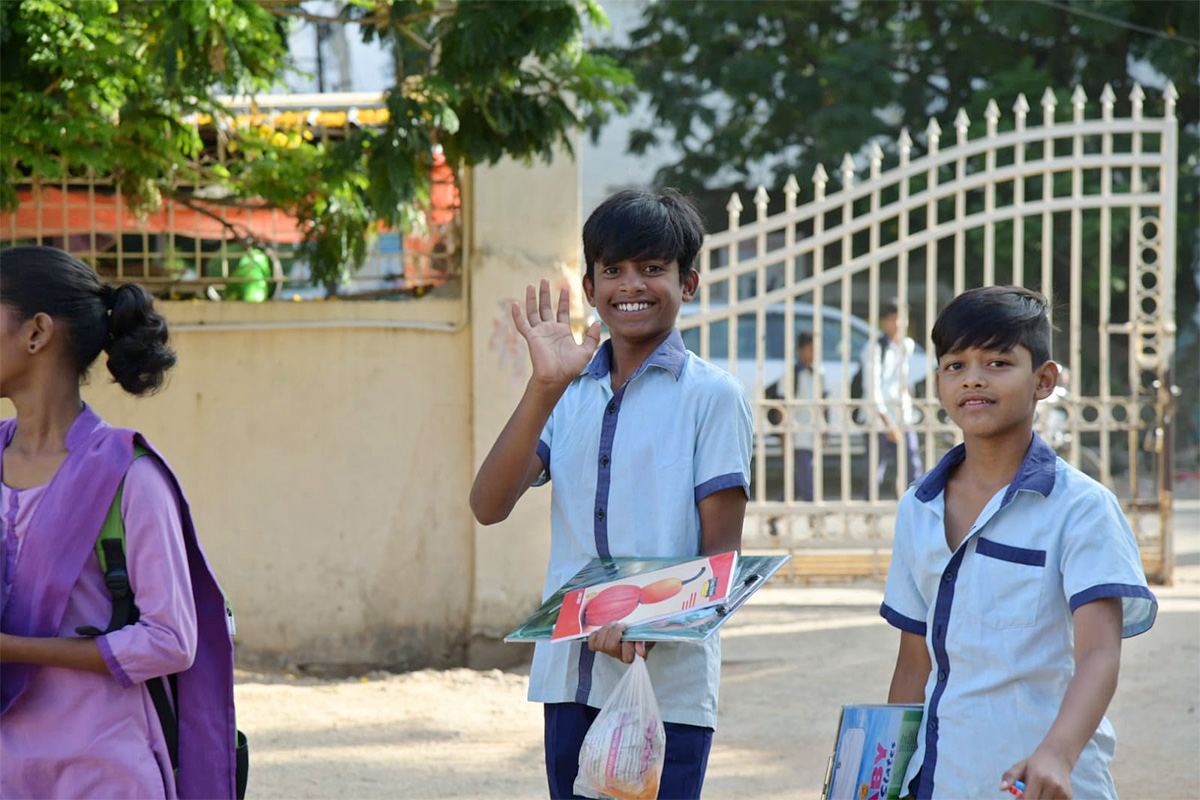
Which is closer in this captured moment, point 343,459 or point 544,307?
point 544,307

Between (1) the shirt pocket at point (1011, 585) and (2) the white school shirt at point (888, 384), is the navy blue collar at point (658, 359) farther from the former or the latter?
(2) the white school shirt at point (888, 384)

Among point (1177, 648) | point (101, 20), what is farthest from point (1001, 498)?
point (1177, 648)

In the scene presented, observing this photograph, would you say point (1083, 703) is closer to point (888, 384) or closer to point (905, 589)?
point (905, 589)

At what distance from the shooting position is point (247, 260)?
577cm

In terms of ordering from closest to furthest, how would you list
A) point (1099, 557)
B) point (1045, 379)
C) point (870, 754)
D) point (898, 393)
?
Answer: point (1099, 557) → point (870, 754) → point (1045, 379) → point (898, 393)

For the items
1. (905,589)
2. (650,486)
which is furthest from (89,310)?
(905,589)

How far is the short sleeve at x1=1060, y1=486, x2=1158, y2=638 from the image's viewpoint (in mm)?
1867

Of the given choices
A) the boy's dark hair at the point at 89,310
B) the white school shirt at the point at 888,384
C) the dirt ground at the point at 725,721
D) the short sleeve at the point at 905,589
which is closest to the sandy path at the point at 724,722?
A: the dirt ground at the point at 725,721

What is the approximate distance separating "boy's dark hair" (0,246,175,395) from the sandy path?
242cm

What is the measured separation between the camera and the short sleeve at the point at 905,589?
211 centimetres

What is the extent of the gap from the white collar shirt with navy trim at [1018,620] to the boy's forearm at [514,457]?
69 centimetres

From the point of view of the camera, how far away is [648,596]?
1.98 m

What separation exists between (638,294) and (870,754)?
2.80 feet

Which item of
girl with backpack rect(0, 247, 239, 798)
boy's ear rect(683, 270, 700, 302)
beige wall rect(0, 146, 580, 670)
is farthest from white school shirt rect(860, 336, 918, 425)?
girl with backpack rect(0, 247, 239, 798)
